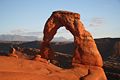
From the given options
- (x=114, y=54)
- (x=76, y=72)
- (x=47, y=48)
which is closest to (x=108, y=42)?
(x=114, y=54)

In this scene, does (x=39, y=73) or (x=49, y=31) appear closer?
(x=39, y=73)

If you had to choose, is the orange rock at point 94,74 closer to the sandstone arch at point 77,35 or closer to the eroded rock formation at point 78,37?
the eroded rock formation at point 78,37

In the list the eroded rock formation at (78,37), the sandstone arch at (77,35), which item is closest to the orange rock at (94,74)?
the eroded rock formation at (78,37)

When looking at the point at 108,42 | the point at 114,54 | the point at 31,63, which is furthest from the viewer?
the point at 108,42

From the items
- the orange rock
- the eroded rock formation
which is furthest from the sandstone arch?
the orange rock

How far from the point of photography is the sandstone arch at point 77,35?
27016mm

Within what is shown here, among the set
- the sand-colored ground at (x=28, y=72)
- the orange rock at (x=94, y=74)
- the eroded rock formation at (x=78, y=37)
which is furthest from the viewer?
the eroded rock formation at (x=78, y=37)

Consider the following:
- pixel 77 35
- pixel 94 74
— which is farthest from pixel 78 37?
pixel 94 74

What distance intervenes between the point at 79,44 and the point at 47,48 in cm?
506

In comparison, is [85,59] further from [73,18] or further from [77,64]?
[73,18]

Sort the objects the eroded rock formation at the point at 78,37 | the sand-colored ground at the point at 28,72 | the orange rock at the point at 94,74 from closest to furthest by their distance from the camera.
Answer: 1. the sand-colored ground at the point at 28,72
2. the orange rock at the point at 94,74
3. the eroded rock formation at the point at 78,37

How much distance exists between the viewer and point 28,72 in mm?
18172

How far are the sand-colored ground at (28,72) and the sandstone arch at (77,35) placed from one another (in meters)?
5.21

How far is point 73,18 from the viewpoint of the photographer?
28.5 m
